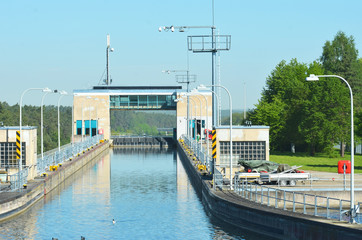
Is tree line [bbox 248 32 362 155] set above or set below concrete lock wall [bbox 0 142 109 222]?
above

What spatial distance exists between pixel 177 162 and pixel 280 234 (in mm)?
54860

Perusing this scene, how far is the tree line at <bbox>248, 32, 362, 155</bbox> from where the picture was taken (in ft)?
270

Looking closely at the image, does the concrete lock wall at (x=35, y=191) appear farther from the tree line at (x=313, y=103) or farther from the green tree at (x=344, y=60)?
the green tree at (x=344, y=60)

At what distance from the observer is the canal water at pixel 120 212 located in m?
33.4

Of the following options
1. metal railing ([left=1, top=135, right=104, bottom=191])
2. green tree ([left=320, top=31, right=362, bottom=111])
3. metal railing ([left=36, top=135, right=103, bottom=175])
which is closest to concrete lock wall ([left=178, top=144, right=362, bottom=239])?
metal railing ([left=1, top=135, right=104, bottom=191])

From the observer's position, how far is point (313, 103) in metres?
83.4

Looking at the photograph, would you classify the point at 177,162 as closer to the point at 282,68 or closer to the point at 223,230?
the point at 282,68

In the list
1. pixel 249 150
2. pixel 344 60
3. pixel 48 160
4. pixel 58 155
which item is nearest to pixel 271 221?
pixel 249 150

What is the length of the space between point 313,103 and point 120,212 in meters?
48.2

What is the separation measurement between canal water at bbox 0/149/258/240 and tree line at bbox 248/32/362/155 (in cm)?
2429

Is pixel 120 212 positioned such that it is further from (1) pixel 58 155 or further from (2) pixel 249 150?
(1) pixel 58 155

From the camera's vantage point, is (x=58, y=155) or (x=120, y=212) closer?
(x=120, y=212)

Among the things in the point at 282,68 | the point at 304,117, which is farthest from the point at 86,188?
the point at 282,68

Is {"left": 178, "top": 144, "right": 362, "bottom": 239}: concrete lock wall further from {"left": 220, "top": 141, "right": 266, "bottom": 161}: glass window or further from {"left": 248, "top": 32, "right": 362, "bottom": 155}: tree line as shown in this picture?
{"left": 248, "top": 32, "right": 362, "bottom": 155}: tree line
